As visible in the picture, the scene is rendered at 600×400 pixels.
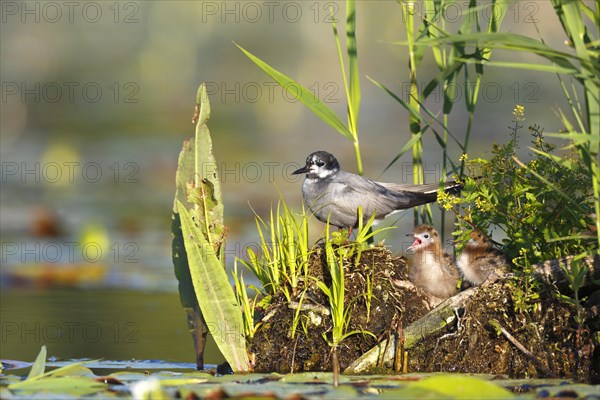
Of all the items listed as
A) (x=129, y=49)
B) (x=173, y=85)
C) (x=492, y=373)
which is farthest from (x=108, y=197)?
(x=492, y=373)

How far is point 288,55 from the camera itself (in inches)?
825

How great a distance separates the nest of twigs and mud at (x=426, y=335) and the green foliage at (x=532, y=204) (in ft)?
1.07

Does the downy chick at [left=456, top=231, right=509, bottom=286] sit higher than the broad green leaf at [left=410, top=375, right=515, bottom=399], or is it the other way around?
the downy chick at [left=456, top=231, right=509, bottom=286]

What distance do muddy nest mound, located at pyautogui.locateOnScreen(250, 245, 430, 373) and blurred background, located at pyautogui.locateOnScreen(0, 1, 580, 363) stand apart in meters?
1.05

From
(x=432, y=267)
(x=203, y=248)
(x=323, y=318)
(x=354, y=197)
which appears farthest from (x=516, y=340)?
(x=354, y=197)

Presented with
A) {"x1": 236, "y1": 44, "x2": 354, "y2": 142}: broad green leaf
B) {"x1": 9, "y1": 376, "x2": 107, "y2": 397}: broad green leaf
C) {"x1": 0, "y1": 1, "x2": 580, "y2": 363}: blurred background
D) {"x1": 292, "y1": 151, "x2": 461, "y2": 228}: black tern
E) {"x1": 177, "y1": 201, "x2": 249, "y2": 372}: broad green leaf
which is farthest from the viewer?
{"x1": 0, "y1": 1, "x2": 580, "y2": 363}: blurred background

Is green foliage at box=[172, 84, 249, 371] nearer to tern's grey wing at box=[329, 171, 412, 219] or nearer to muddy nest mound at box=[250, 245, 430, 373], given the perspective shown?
muddy nest mound at box=[250, 245, 430, 373]

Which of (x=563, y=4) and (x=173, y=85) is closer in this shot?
(x=563, y=4)

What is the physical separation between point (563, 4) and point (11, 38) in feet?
58.0

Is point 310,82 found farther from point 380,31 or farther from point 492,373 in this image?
point 492,373

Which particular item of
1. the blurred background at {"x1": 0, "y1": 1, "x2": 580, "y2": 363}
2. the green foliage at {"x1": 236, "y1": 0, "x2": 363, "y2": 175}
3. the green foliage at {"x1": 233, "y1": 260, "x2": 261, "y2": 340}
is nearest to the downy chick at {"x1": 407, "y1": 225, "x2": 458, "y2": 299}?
the green foliage at {"x1": 236, "y1": 0, "x2": 363, "y2": 175}

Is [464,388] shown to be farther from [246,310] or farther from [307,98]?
[307,98]

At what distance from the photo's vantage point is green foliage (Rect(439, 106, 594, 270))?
664cm

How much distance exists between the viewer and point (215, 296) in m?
6.95
